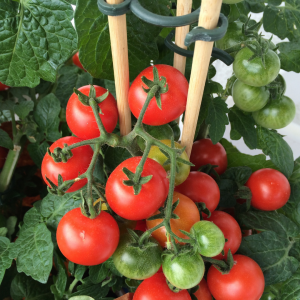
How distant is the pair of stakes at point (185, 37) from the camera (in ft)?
0.92

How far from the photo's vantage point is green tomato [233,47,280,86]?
0.40 metres

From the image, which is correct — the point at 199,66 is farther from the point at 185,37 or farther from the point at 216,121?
the point at 216,121

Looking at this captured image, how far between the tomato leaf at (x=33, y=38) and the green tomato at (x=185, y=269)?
301mm

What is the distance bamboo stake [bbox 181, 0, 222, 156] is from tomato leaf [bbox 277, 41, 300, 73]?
231mm

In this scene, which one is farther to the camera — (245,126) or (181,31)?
(245,126)

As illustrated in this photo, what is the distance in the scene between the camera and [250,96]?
45 centimetres

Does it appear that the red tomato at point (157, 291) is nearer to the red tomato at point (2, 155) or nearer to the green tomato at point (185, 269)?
the green tomato at point (185, 269)

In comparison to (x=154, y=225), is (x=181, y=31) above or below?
above

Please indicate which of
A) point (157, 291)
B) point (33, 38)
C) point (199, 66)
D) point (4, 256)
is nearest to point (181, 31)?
point (199, 66)

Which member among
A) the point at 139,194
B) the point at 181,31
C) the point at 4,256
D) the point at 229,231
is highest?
the point at 181,31

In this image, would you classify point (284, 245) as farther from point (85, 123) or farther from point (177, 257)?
point (85, 123)

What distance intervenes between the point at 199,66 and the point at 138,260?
8.8 inches

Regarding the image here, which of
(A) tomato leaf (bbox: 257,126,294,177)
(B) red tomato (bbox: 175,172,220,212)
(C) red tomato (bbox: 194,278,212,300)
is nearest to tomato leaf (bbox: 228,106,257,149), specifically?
(A) tomato leaf (bbox: 257,126,294,177)

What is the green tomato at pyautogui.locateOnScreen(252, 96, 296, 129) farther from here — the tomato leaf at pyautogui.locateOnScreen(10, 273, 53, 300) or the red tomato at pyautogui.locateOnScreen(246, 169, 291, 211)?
the tomato leaf at pyautogui.locateOnScreen(10, 273, 53, 300)
